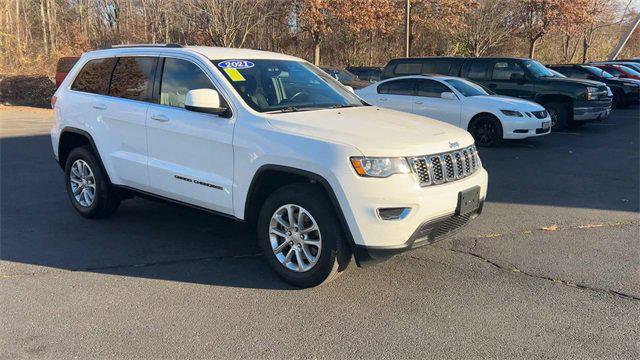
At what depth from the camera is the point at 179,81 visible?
16.4ft

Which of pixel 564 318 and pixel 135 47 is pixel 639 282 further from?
pixel 135 47

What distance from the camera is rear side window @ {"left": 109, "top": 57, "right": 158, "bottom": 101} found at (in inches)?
207

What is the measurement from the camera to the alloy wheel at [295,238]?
4090 millimetres

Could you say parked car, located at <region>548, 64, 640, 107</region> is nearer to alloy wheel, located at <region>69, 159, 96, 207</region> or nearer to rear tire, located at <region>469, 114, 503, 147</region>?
rear tire, located at <region>469, 114, 503, 147</region>

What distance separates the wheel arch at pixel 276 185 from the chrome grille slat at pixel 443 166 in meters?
0.61

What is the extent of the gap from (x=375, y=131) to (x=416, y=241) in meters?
0.88

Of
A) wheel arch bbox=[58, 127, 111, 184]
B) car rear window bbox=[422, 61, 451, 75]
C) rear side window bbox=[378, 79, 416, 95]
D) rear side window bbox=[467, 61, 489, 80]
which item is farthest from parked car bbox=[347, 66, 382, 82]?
wheel arch bbox=[58, 127, 111, 184]

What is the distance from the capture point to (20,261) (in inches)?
189

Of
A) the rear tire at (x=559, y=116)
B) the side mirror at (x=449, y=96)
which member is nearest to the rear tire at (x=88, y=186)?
the side mirror at (x=449, y=96)

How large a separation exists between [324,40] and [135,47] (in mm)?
28999

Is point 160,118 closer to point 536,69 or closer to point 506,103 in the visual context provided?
point 506,103

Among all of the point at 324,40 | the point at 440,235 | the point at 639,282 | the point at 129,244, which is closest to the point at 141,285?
the point at 129,244

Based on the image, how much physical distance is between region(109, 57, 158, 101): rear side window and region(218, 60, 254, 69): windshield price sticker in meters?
0.81

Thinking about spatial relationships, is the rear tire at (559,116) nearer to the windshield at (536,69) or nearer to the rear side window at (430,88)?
the windshield at (536,69)
